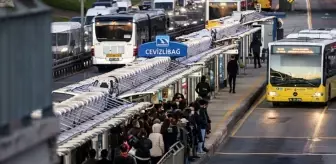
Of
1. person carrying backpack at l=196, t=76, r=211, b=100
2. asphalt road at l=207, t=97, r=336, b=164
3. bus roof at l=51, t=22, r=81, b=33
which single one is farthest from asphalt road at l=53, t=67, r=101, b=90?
person carrying backpack at l=196, t=76, r=211, b=100

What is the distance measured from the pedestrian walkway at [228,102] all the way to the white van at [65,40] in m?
8.23

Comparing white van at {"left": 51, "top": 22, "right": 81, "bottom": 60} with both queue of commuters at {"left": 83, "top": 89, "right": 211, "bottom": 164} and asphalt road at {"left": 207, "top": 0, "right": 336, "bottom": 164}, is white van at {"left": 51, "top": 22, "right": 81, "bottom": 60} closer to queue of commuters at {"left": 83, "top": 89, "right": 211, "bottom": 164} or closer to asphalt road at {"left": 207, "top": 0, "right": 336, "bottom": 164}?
asphalt road at {"left": 207, "top": 0, "right": 336, "bottom": 164}

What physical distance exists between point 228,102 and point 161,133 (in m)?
16.7

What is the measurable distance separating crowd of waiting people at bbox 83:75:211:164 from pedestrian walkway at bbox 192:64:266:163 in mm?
783

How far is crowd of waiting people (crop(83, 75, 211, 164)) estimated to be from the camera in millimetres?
16047

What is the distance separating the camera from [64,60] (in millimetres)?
49125

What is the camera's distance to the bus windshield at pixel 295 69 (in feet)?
119

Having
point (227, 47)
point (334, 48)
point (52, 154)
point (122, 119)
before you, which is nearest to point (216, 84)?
point (227, 47)

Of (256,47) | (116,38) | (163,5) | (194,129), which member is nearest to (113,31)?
(116,38)

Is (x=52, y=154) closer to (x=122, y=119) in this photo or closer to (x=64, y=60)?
(x=122, y=119)

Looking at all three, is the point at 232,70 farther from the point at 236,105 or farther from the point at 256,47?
the point at 256,47

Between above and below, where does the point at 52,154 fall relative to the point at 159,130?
above

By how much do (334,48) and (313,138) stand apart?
1049 centimetres

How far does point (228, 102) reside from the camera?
3534 cm
